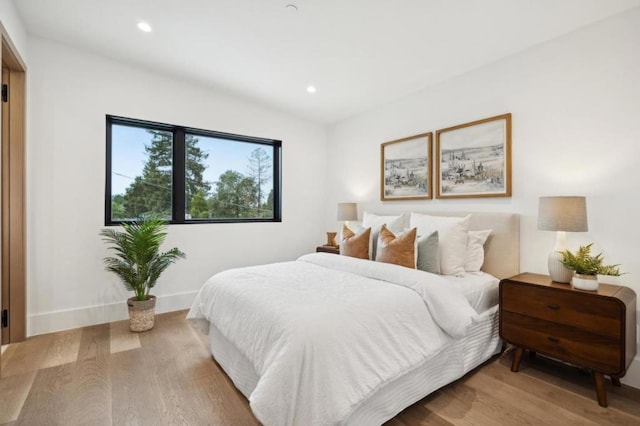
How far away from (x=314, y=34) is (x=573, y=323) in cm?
273

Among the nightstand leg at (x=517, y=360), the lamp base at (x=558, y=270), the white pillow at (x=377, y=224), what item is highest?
the white pillow at (x=377, y=224)

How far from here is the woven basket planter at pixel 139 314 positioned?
2.81 m

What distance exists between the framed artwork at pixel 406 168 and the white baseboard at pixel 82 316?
112 inches

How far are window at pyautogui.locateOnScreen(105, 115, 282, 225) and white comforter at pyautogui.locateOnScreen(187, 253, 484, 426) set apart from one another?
A: 1590 millimetres

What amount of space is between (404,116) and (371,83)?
1.93ft

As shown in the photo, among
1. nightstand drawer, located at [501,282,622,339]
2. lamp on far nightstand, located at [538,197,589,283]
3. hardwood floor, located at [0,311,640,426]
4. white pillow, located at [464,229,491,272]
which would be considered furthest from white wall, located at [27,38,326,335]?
lamp on far nightstand, located at [538,197,589,283]

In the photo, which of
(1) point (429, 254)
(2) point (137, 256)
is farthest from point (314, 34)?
(2) point (137, 256)

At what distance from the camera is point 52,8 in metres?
2.30

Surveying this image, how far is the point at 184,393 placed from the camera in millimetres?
1888

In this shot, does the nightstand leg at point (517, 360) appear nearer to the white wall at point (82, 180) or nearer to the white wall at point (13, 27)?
the white wall at point (82, 180)

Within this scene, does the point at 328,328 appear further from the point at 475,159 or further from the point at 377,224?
the point at 475,159

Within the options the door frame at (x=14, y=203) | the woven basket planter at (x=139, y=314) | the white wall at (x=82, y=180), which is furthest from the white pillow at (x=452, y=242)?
the door frame at (x=14, y=203)

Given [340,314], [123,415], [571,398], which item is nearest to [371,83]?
[340,314]

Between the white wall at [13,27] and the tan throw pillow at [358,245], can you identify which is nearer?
the white wall at [13,27]
